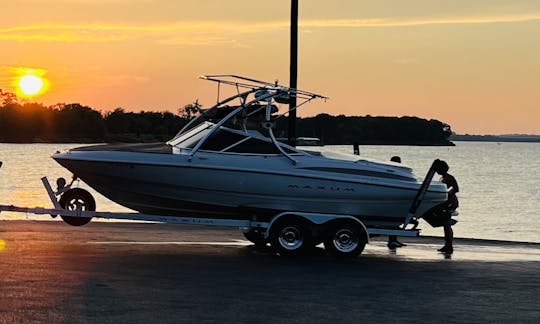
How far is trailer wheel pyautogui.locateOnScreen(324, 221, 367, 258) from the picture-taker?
17.0 meters

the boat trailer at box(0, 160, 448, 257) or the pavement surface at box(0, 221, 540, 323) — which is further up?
the boat trailer at box(0, 160, 448, 257)

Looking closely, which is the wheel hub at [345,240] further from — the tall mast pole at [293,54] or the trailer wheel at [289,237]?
the tall mast pole at [293,54]

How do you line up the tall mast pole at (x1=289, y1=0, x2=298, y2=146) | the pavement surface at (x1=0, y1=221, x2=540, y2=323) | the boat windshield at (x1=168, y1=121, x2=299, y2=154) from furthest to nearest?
the tall mast pole at (x1=289, y1=0, x2=298, y2=146)
the boat windshield at (x1=168, y1=121, x2=299, y2=154)
the pavement surface at (x1=0, y1=221, x2=540, y2=323)

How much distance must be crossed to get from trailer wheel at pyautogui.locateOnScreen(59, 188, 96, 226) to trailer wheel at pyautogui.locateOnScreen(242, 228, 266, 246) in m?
2.93

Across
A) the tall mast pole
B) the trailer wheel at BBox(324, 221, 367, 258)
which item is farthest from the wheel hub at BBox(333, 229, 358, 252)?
the tall mast pole

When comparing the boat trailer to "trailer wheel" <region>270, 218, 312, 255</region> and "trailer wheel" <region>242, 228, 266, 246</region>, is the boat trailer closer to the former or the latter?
"trailer wheel" <region>270, 218, 312, 255</region>

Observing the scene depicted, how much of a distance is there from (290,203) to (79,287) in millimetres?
5530

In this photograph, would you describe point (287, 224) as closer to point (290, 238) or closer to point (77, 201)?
point (290, 238)

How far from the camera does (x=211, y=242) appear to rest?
19453mm

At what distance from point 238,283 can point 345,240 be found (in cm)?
404

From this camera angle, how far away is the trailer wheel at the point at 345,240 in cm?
1698

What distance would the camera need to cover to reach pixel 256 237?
1855 cm

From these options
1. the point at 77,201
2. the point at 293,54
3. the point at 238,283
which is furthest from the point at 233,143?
the point at 293,54

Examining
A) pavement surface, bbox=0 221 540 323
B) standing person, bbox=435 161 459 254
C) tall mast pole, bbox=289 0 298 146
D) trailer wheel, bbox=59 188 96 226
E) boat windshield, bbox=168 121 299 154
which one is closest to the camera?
pavement surface, bbox=0 221 540 323
